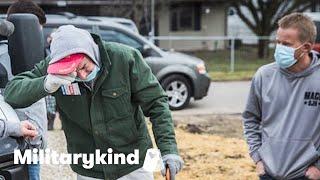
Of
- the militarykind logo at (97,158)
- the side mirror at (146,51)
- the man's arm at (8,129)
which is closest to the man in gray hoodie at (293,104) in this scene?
the militarykind logo at (97,158)

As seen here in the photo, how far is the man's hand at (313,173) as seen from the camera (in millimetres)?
3199

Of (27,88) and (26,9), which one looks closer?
(27,88)

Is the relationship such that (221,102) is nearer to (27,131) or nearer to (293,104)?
(293,104)

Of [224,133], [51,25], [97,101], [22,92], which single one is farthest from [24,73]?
[51,25]

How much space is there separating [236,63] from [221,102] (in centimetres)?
979

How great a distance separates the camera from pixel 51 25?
10.4m

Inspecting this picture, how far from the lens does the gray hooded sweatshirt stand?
10.5ft

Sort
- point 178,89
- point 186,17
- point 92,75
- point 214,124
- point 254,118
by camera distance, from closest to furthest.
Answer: point 92,75, point 254,118, point 214,124, point 178,89, point 186,17

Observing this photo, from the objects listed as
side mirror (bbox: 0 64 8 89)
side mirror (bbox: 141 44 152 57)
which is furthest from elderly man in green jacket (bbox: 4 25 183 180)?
side mirror (bbox: 141 44 152 57)

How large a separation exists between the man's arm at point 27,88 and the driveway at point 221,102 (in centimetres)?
808

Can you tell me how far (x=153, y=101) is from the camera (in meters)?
2.92

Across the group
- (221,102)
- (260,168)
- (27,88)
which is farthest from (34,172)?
(221,102)

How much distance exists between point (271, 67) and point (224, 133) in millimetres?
5539

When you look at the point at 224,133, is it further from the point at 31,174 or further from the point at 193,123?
the point at 31,174
